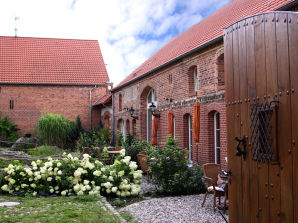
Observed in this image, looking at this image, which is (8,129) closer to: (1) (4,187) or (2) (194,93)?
(2) (194,93)

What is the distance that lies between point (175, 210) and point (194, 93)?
569cm

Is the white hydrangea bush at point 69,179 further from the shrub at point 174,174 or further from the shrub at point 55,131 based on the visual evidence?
the shrub at point 55,131

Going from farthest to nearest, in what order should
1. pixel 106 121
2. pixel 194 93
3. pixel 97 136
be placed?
pixel 106 121
pixel 97 136
pixel 194 93

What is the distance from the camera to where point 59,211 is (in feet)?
21.1

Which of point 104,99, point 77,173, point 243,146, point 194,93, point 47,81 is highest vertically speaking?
point 47,81

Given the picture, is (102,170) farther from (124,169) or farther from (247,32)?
(247,32)

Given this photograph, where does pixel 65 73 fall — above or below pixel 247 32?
above

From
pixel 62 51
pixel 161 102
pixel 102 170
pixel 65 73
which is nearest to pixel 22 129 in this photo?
pixel 65 73

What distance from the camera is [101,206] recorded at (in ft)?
22.9

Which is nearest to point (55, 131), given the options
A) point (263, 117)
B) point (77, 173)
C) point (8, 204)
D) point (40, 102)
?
point (40, 102)

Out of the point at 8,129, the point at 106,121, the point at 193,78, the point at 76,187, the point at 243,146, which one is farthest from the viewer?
the point at 106,121

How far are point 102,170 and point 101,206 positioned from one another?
198cm

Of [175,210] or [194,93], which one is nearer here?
[175,210]

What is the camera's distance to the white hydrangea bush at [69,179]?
8484 mm
